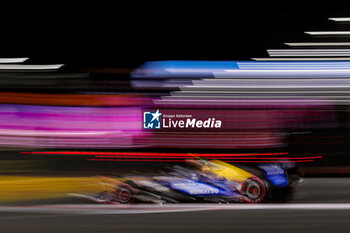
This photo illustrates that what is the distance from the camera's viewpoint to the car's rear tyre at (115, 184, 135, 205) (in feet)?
19.5

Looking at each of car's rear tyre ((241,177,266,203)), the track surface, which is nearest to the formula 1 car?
car's rear tyre ((241,177,266,203))

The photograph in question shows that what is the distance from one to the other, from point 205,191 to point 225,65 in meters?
2.12

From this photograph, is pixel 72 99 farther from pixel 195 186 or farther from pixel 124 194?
pixel 195 186

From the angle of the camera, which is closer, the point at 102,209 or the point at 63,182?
the point at 102,209

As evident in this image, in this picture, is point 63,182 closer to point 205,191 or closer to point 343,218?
point 205,191

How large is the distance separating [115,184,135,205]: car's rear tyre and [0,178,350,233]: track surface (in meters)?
0.20

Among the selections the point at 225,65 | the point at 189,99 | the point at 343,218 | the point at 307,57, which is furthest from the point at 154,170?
the point at 307,57

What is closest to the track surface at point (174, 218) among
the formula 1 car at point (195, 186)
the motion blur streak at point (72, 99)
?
the formula 1 car at point (195, 186)

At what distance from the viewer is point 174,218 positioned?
16.5 ft

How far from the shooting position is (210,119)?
21.1ft

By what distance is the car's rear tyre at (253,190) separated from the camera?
6.05 meters

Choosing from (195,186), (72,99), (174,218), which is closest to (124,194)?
(195,186)

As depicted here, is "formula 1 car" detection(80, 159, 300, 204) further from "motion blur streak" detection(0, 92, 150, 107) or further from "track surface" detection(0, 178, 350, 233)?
"motion blur streak" detection(0, 92, 150, 107)

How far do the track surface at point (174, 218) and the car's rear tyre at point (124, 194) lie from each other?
0.20 metres
